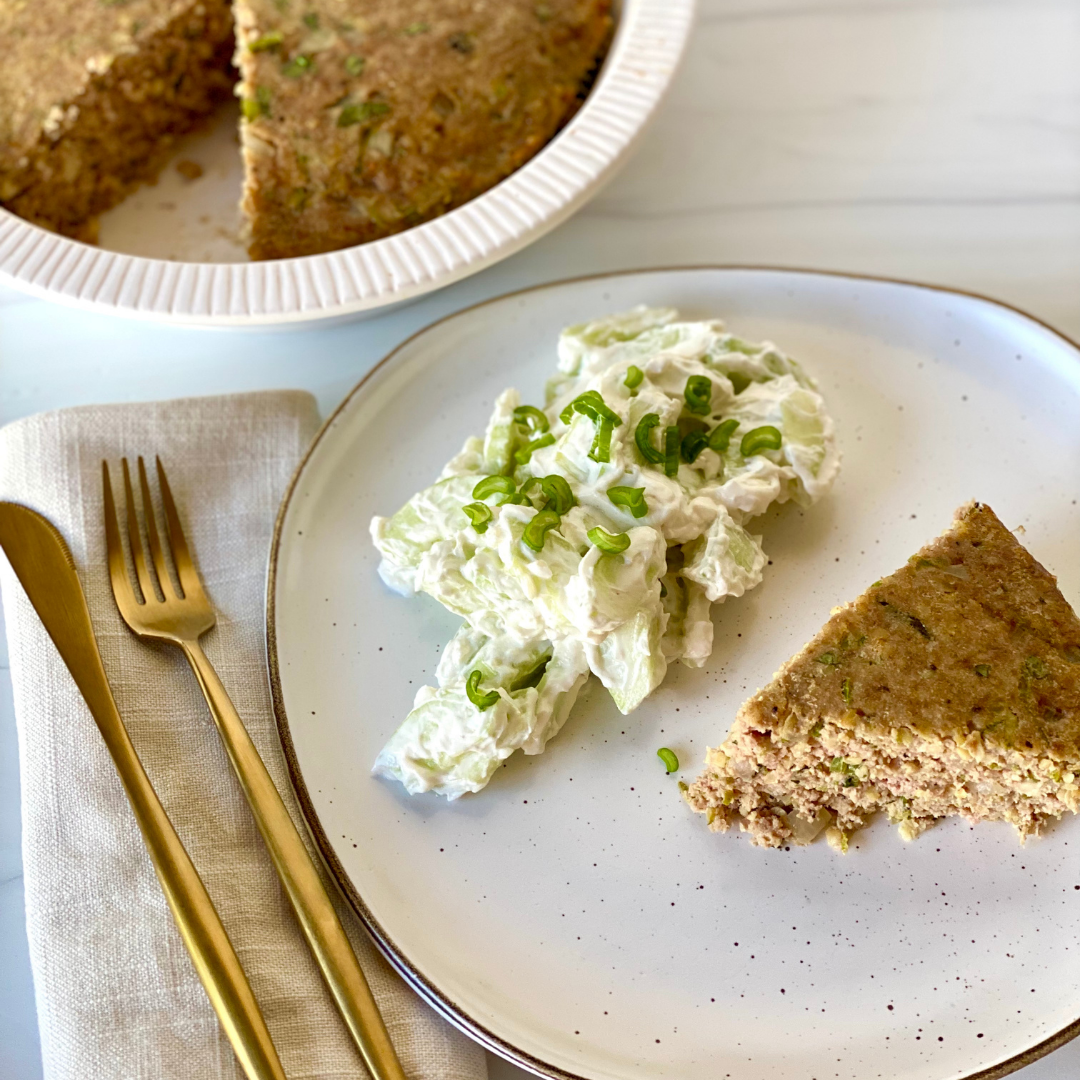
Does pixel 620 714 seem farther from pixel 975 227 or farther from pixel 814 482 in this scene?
pixel 975 227

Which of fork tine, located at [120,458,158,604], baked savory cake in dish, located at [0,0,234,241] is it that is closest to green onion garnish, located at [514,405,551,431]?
fork tine, located at [120,458,158,604]

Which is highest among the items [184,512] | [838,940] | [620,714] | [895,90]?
[895,90]

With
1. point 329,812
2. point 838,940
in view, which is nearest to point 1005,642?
point 838,940

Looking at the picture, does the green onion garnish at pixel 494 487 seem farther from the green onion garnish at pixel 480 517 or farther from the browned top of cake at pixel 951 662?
the browned top of cake at pixel 951 662

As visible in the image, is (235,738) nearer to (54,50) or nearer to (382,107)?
(382,107)

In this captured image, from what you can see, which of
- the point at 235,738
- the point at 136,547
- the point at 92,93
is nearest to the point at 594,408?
the point at 235,738

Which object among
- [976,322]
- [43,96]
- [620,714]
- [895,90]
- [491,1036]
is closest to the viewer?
[491,1036]

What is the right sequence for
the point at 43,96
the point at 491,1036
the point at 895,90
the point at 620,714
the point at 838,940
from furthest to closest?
1. the point at 895,90
2. the point at 43,96
3. the point at 620,714
4. the point at 838,940
5. the point at 491,1036
